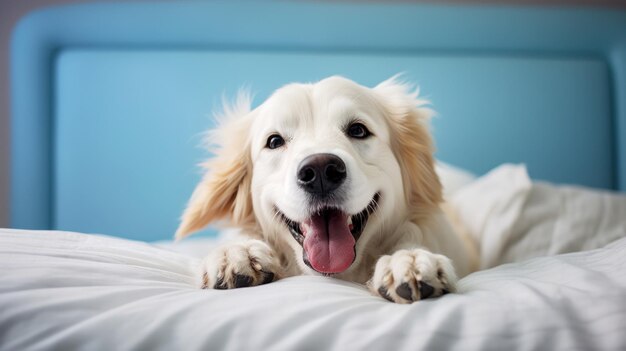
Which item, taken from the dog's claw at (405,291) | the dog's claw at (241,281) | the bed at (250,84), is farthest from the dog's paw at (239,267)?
the bed at (250,84)

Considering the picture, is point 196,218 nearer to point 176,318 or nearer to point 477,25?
point 176,318

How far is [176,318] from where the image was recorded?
2.72 ft

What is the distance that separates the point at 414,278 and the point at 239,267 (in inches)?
16.7

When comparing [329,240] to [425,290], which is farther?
[329,240]

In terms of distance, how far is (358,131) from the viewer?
1.48m

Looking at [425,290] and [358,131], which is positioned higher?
[358,131]

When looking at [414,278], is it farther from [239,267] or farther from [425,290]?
[239,267]

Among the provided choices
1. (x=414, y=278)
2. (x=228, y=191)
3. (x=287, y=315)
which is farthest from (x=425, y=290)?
(x=228, y=191)

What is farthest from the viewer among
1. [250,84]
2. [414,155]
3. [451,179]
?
[250,84]

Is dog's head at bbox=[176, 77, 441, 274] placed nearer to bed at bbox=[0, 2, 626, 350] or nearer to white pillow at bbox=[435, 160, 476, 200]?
white pillow at bbox=[435, 160, 476, 200]

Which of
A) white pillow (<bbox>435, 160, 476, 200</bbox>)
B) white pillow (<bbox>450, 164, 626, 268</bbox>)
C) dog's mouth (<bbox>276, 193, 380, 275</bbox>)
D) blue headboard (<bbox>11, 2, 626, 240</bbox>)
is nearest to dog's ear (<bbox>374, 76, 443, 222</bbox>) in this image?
dog's mouth (<bbox>276, 193, 380, 275</bbox>)

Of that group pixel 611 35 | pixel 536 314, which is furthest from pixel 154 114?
pixel 611 35

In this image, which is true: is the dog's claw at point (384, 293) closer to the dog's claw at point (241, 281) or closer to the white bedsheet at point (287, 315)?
the white bedsheet at point (287, 315)

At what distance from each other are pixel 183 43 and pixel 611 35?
2857 mm
